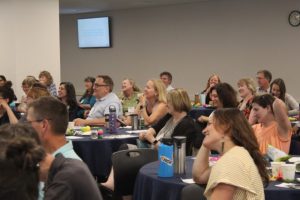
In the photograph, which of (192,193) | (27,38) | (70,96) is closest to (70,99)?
(70,96)

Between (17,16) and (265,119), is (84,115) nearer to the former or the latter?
(17,16)

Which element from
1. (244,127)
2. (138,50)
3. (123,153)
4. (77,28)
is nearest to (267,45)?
(138,50)

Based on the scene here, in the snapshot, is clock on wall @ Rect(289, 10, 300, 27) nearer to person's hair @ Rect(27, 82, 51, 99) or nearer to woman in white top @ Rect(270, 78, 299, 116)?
woman in white top @ Rect(270, 78, 299, 116)

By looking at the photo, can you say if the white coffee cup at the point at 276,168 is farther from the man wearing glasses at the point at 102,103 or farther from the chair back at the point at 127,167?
the man wearing glasses at the point at 102,103

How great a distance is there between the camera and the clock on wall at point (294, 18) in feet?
35.6

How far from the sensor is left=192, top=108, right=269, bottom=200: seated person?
2662 millimetres

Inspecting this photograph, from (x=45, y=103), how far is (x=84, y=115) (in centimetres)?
530

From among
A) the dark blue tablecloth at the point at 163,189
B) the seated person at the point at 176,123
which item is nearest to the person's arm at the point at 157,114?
the seated person at the point at 176,123

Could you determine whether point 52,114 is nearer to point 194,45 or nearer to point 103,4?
point 194,45

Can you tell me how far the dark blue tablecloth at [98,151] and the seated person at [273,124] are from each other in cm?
168

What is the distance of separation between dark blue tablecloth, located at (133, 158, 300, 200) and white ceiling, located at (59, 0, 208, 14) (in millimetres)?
9059

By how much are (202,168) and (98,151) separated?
249 centimetres

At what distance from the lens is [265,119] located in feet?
15.4

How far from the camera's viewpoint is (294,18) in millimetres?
10914
